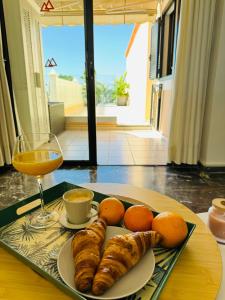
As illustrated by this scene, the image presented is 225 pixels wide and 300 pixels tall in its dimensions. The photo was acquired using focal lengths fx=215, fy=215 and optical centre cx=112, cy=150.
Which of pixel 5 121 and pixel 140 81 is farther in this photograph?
pixel 140 81

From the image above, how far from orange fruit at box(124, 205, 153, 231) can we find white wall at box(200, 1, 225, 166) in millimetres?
1904

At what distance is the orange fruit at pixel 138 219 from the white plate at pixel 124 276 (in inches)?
3.4

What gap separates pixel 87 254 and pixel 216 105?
2.13 m

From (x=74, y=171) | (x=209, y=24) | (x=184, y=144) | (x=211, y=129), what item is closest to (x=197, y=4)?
(x=209, y=24)

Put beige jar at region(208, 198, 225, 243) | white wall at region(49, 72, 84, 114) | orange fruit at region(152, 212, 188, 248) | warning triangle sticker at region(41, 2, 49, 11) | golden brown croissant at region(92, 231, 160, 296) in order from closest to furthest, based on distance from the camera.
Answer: golden brown croissant at region(92, 231, 160, 296)
orange fruit at region(152, 212, 188, 248)
beige jar at region(208, 198, 225, 243)
warning triangle sticker at region(41, 2, 49, 11)
white wall at region(49, 72, 84, 114)

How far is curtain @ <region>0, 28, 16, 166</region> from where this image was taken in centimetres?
217

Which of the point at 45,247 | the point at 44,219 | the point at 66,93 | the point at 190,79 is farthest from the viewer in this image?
the point at 66,93

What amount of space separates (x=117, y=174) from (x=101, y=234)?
1751 mm

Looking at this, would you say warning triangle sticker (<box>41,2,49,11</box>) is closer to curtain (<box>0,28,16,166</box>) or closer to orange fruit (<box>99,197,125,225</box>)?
curtain (<box>0,28,16,166</box>)

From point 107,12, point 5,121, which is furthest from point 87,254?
point 107,12

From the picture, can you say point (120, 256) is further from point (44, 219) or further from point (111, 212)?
point (44, 219)

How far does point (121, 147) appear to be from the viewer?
3.21 m

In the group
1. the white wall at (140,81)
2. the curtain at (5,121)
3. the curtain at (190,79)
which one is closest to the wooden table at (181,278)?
the curtain at (190,79)

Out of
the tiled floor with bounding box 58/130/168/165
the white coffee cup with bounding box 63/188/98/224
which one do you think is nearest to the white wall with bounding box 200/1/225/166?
the tiled floor with bounding box 58/130/168/165
